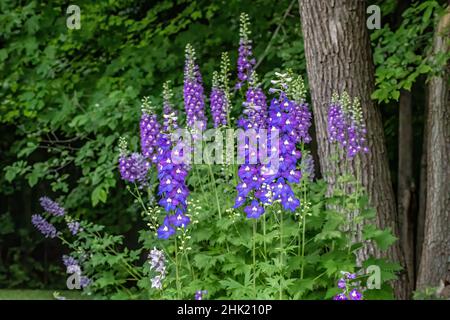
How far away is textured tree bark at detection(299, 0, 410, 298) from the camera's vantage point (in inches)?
264

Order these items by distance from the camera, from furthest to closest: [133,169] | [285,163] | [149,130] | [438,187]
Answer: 1. [438,187]
2. [133,169]
3. [149,130]
4. [285,163]

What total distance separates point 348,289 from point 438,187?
3421 mm

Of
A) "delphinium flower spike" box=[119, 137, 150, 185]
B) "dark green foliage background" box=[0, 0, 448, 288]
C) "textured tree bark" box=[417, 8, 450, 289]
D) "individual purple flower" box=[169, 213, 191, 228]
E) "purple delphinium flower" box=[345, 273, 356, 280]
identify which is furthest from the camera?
"dark green foliage background" box=[0, 0, 448, 288]

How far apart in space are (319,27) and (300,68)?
6.01ft

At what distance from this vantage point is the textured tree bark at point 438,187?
24.8 ft

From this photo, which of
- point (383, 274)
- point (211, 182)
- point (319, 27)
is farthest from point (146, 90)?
point (383, 274)

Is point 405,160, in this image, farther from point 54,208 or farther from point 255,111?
point 255,111

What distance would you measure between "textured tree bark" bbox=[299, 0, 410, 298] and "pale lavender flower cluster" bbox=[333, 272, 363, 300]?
2113 mm

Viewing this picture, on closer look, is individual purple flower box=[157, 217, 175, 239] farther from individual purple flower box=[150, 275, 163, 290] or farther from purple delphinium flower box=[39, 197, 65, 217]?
purple delphinium flower box=[39, 197, 65, 217]

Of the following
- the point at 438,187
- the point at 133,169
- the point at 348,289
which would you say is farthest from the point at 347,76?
the point at 348,289

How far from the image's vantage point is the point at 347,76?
675 centimetres

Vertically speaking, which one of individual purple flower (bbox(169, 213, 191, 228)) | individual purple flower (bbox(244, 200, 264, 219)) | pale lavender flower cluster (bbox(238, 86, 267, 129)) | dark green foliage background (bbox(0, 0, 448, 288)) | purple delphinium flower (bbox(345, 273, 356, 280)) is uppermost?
dark green foliage background (bbox(0, 0, 448, 288))

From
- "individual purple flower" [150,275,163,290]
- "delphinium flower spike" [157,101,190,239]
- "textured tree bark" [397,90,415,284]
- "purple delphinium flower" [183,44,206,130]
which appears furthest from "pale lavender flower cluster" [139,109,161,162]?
"textured tree bark" [397,90,415,284]

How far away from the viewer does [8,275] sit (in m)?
13.0
